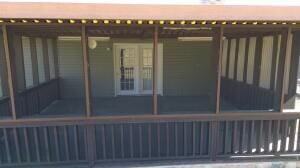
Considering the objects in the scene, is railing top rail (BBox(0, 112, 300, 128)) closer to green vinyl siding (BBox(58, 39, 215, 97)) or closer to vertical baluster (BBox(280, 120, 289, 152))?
vertical baluster (BBox(280, 120, 289, 152))

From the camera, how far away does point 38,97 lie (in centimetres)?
608

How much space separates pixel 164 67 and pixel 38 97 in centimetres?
424

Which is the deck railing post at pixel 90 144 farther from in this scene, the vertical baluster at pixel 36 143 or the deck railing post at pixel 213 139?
the deck railing post at pixel 213 139

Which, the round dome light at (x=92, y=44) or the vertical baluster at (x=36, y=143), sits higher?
the round dome light at (x=92, y=44)

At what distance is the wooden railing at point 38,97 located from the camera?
17.2 ft

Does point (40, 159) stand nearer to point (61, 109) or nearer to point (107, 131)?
point (107, 131)

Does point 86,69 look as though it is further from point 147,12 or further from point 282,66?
point 282,66

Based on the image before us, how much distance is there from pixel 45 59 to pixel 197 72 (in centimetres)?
519

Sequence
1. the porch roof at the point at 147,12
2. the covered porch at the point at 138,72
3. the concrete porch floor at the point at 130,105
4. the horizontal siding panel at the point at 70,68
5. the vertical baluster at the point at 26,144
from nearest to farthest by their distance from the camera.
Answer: the porch roof at the point at 147,12
the vertical baluster at the point at 26,144
the covered porch at the point at 138,72
the concrete porch floor at the point at 130,105
the horizontal siding panel at the point at 70,68

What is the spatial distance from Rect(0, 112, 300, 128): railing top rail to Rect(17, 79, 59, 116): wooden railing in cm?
155

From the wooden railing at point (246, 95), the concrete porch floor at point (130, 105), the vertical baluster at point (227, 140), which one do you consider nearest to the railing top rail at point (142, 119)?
the vertical baluster at point (227, 140)

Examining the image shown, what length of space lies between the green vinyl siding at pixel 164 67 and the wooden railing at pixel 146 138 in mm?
4393

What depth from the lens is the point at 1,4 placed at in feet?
8.46

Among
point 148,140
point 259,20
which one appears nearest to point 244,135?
point 148,140
